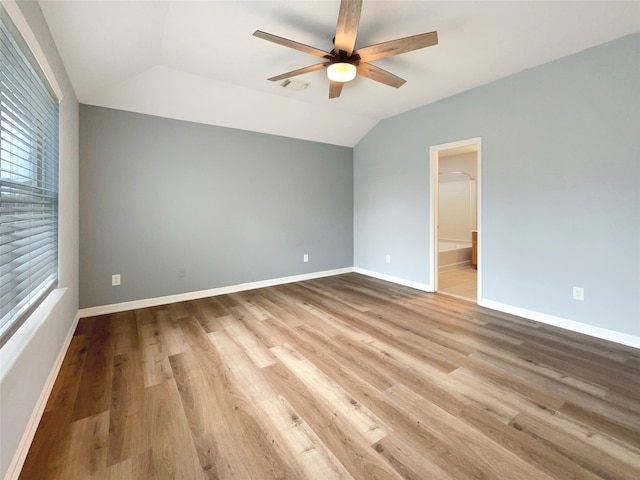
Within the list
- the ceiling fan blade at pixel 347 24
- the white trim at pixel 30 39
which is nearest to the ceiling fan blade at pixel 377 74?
the ceiling fan blade at pixel 347 24

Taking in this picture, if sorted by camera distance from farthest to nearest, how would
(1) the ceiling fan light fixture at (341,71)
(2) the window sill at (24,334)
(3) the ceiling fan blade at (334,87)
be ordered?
(3) the ceiling fan blade at (334,87) → (1) the ceiling fan light fixture at (341,71) → (2) the window sill at (24,334)

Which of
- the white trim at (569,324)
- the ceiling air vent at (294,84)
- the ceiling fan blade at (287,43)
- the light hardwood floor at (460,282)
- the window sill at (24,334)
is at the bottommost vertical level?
the white trim at (569,324)

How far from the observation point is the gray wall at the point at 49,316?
1211mm

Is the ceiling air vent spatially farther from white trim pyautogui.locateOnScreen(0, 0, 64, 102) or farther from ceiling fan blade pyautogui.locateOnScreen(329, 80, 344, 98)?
white trim pyautogui.locateOnScreen(0, 0, 64, 102)

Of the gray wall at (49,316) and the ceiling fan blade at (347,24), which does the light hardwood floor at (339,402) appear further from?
the ceiling fan blade at (347,24)

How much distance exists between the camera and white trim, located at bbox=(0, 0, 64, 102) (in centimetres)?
132

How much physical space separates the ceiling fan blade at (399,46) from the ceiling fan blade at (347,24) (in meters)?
0.14

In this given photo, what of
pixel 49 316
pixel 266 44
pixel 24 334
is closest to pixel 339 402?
pixel 24 334

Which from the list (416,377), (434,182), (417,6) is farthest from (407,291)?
(417,6)

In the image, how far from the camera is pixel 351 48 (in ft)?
7.08

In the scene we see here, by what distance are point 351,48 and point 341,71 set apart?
9.6 inches

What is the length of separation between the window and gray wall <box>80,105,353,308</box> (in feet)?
3.37

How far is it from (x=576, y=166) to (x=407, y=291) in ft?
7.79

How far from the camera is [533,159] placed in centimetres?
299
